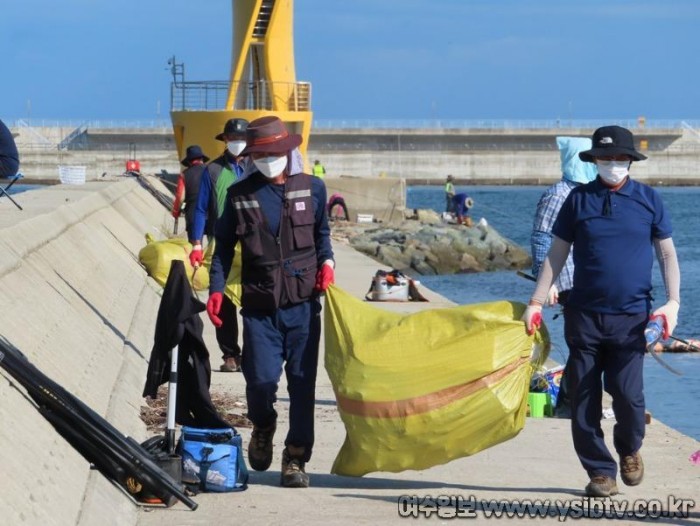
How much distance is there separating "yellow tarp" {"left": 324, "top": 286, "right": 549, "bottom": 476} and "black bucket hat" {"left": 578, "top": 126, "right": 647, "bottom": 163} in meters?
0.88

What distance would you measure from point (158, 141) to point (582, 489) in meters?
88.8

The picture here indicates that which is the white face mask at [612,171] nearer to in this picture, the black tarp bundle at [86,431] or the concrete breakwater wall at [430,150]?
the black tarp bundle at [86,431]

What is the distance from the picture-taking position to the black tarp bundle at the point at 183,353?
762cm

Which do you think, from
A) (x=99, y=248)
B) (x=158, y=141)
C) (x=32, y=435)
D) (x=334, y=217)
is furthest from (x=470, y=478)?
(x=158, y=141)

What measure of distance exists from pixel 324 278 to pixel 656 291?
75.1 feet

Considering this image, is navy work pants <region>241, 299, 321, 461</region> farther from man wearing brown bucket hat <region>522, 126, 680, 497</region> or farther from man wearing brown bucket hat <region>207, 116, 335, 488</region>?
man wearing brown bucket hat <region>522, 126, 680, 497</region>

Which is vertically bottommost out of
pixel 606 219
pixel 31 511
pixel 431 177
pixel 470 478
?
pixel 431 177

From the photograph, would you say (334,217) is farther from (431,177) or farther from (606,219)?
(431,177)

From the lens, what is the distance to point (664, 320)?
7137 millimetres

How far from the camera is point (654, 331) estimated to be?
23.4ft

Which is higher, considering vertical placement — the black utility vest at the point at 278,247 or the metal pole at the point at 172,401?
→ the black utility vest at the point at 278,247

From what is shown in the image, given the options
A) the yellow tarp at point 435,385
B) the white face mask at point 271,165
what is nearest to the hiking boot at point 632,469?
the yellow tarp at point 435,385

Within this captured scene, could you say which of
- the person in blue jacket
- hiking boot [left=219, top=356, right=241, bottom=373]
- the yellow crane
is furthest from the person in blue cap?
the person in blue jacket

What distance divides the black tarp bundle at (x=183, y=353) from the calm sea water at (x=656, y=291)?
323cm
